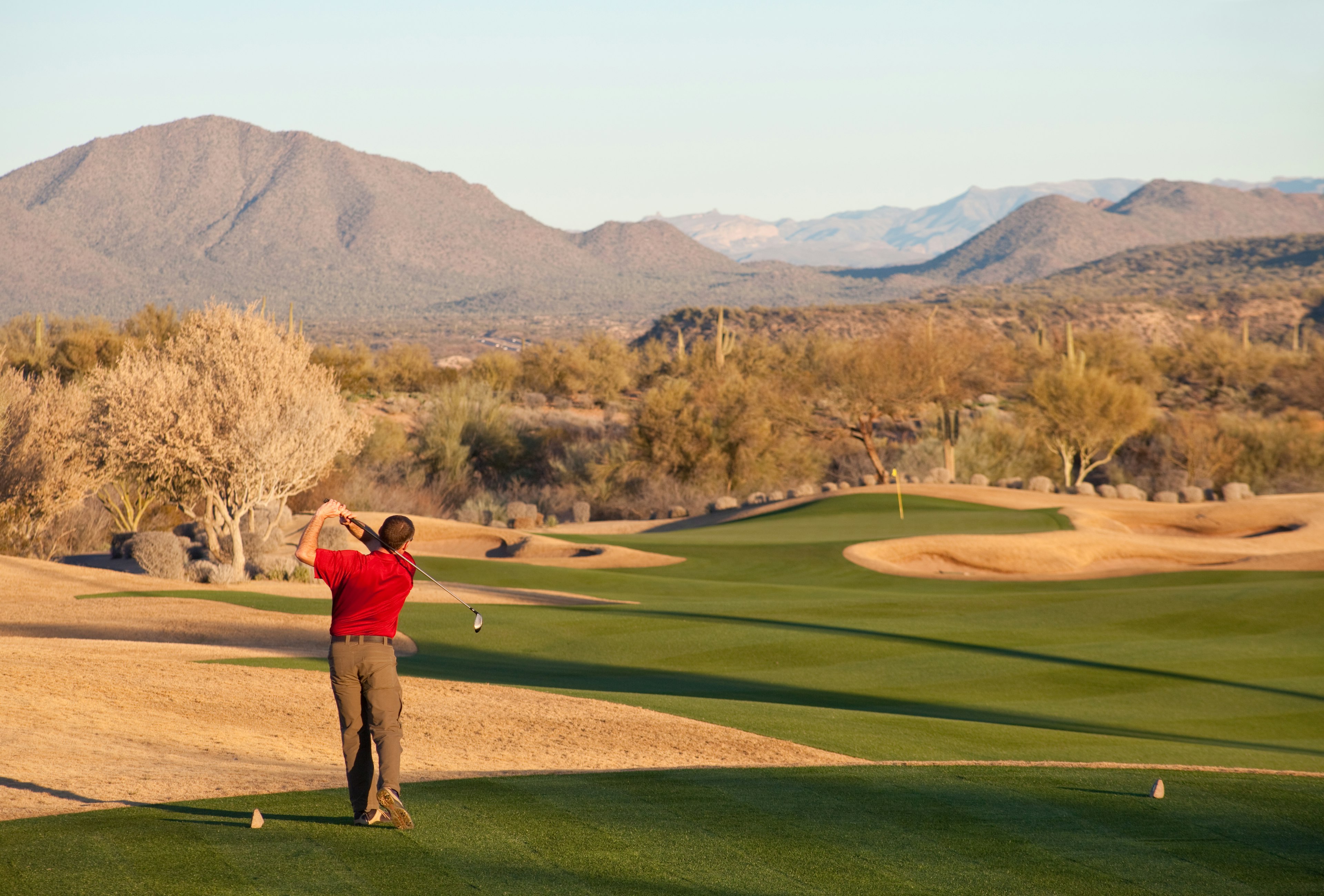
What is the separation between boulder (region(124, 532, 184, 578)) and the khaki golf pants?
17.9m

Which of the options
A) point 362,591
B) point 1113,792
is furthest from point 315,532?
point 1113,792

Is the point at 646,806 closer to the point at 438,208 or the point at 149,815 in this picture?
the point at 149,815

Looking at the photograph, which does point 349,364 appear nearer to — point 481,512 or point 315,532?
point 481,512

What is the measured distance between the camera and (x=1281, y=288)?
8919cm

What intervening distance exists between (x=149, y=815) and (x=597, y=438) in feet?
145

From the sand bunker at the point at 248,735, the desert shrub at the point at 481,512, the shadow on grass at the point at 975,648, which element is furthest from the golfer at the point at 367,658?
the desert shrub at the point at 481,512

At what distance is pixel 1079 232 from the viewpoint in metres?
176

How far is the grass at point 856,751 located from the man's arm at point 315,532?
1.55 metres

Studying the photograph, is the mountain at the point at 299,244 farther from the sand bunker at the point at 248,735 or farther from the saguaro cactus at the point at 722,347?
the sand bunker at the point at 248,735

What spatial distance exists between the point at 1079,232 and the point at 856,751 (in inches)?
7084

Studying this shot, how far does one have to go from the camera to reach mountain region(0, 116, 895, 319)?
439 feet

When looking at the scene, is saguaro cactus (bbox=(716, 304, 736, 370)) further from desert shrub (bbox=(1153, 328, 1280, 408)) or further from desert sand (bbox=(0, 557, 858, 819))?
desert sand (bbox=(0, 557, 858, 819))

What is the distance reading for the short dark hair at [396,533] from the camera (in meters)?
6.62

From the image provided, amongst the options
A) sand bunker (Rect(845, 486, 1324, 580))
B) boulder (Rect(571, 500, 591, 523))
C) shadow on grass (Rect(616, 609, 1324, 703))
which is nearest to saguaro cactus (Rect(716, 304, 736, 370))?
boulder (Rect(571, 500, 591, 523))
